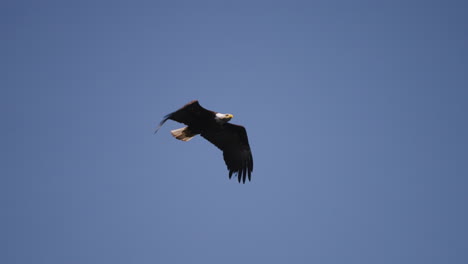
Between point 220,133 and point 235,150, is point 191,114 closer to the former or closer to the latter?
point 220,133

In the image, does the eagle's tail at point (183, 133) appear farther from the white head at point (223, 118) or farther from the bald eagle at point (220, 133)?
the white head at point (223, 118)

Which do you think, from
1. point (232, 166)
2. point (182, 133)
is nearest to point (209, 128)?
point (182, 133)

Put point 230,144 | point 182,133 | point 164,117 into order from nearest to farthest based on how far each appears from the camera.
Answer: point 164,117
point 182,133
point 230,144

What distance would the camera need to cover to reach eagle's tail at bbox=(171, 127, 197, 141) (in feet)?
41.0

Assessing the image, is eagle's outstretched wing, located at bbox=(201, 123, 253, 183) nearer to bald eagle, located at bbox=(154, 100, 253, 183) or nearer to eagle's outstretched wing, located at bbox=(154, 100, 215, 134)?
bald eagle, located at bbox=(154, 100, 253, 183)

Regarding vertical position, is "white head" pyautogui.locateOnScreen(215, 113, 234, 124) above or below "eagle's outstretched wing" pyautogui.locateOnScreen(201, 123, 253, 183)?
above

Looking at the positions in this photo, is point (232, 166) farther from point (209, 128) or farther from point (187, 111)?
point (187, 111)

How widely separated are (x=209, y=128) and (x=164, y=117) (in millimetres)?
2201

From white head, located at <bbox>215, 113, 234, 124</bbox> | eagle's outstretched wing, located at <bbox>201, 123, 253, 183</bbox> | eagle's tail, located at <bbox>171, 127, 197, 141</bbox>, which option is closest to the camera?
white head, located at <bbox>215, 113, 234, 124</bbox>

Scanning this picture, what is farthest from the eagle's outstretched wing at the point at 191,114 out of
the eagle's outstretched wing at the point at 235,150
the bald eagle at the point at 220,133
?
the eagle's outstretched wing at the point at 235,150

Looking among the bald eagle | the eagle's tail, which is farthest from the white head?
the eagle's tail

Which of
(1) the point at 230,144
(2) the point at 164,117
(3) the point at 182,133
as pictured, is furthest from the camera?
(1) the point at 230,144

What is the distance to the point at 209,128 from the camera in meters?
12.8

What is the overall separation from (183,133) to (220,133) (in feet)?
3.96
